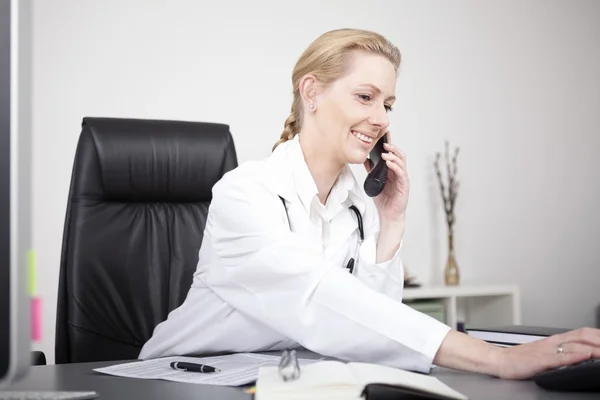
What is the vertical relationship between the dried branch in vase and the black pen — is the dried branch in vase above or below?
above

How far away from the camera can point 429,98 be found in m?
3.76

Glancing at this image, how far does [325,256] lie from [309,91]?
42 centimetres

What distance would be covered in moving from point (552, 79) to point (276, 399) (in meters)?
3.70

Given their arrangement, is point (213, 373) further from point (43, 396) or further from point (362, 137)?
point (362, 137)

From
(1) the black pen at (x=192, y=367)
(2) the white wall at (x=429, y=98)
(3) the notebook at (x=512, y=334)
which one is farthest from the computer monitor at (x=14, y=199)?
(2) the white wall at (x=429, y=98)

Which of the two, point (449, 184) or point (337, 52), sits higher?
point (337, 52)

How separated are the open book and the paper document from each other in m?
0.10

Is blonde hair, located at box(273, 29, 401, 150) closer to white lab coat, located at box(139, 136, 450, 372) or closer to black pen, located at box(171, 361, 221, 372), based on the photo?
white lab coat, located at box(139, 136, 450, 372)

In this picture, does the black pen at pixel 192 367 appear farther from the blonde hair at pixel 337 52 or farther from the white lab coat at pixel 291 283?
the blonde hair at pixel 337 52

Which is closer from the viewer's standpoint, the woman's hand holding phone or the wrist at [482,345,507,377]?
the wrist at [482,345,507,377]

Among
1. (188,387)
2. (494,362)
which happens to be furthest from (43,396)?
(494,362)

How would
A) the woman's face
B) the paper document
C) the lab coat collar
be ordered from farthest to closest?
1. the woman's face
2. the lab coat collar
3. the paper document

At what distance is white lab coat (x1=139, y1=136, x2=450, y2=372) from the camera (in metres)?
1.14

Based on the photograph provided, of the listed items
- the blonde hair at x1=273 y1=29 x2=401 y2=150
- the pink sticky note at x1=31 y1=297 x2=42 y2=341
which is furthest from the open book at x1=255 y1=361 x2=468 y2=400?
the blonde hair at x1=273 y1=29 x2=401 y2=150
